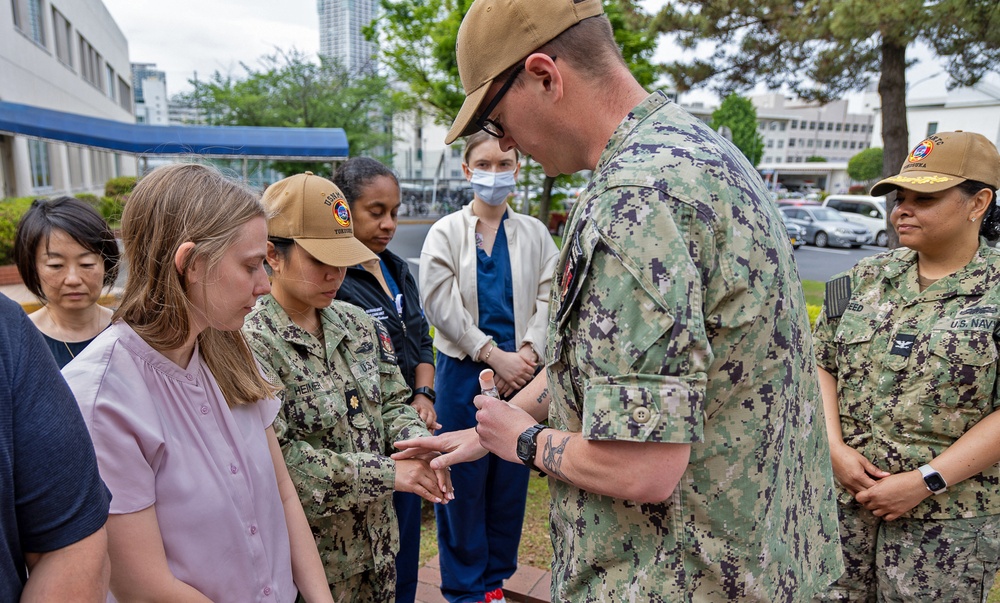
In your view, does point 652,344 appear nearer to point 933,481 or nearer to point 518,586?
point 933,481

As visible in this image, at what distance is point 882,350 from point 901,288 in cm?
26

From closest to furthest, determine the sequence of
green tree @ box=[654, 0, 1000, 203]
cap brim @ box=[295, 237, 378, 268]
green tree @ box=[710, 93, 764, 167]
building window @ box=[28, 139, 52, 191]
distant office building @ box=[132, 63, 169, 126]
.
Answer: cap brim @ box=[295, 237, 378, 268], green tree @ box=[654, 0, 1000, 203], building window @ box=[28, 139, 52, 191], green tree @ box=[710, 93, 764, 167], distant office building @ box=[132, 63, 169, 126]

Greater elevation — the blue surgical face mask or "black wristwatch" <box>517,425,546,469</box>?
the blue surgical face mask

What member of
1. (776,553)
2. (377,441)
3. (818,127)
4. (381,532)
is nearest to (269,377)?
(377,441)

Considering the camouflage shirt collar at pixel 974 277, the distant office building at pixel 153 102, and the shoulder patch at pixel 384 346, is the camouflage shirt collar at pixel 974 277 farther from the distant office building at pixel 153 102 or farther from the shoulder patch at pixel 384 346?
the distant office building at pixel 153 102

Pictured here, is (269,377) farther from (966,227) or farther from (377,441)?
(966,227)

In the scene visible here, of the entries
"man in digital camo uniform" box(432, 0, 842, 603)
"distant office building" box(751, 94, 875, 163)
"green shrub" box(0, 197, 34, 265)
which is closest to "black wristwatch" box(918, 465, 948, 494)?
"man in digital camo uniform" box(432, 0, 842, 603)

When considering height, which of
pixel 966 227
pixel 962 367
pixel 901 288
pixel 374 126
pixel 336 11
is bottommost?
pixel 962 367

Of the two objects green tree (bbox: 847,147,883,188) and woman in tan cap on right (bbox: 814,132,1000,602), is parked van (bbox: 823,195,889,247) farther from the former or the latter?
green tree (bbox: 847,147,883,188)

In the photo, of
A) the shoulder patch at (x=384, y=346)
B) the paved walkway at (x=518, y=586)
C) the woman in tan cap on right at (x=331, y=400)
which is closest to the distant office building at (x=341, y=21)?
the paved walkway at (x=518, y=586)

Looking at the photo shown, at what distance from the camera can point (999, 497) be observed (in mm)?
2215

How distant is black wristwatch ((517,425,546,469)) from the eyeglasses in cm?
66

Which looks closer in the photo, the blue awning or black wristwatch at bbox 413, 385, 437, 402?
black wristwatch at bbox 413, 385, 437, 402

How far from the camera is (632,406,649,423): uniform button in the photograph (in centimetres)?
112
